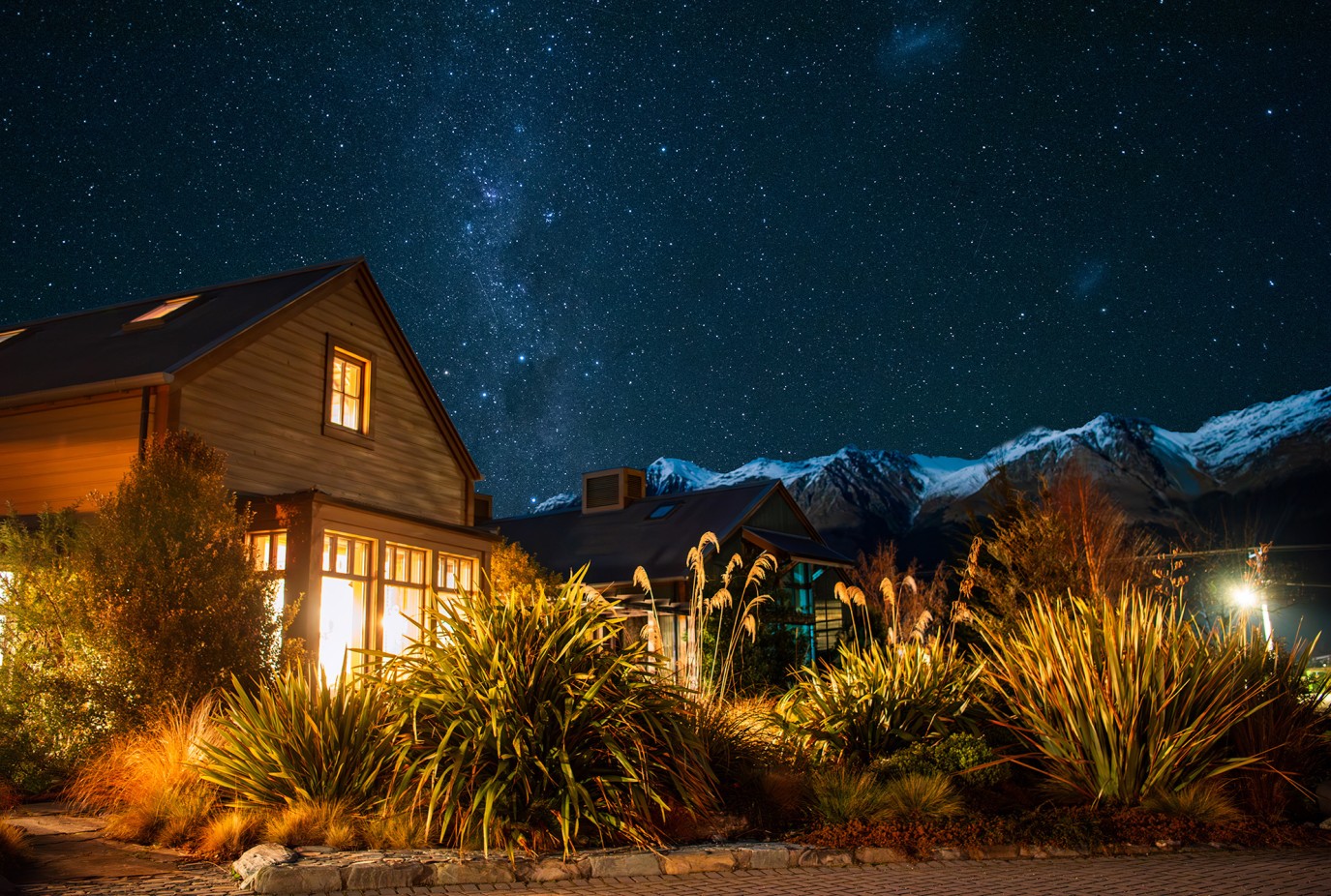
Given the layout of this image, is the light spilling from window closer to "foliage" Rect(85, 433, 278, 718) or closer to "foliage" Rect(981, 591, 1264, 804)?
"foliage" Rect(85, 433, 278, 718)

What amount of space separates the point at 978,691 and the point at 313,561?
7.49 m

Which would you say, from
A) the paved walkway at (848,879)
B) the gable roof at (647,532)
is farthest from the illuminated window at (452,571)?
the gable roof at (647,532)

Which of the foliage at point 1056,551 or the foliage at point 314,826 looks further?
the foliage at point 1056,551

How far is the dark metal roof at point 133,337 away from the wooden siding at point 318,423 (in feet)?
1.36

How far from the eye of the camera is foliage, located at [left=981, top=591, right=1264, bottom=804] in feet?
27.0

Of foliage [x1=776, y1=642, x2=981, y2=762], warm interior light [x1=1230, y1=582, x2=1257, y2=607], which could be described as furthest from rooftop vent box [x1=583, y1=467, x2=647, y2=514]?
foliage [x1=776, y1=642, x2=981, y2=762]

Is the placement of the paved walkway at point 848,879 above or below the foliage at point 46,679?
below

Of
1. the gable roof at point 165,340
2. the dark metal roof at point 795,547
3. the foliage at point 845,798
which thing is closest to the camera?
the foliage at point 845,798

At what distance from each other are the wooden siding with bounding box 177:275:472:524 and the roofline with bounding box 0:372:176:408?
0.34 metres

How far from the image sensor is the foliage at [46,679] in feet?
29.6

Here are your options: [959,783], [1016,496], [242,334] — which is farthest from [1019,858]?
[1016,496]

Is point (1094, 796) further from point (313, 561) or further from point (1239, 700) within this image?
point (313, 561)

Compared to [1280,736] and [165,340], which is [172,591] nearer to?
[165,340]

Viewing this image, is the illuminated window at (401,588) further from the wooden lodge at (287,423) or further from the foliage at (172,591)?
the foliage at (172,591)
